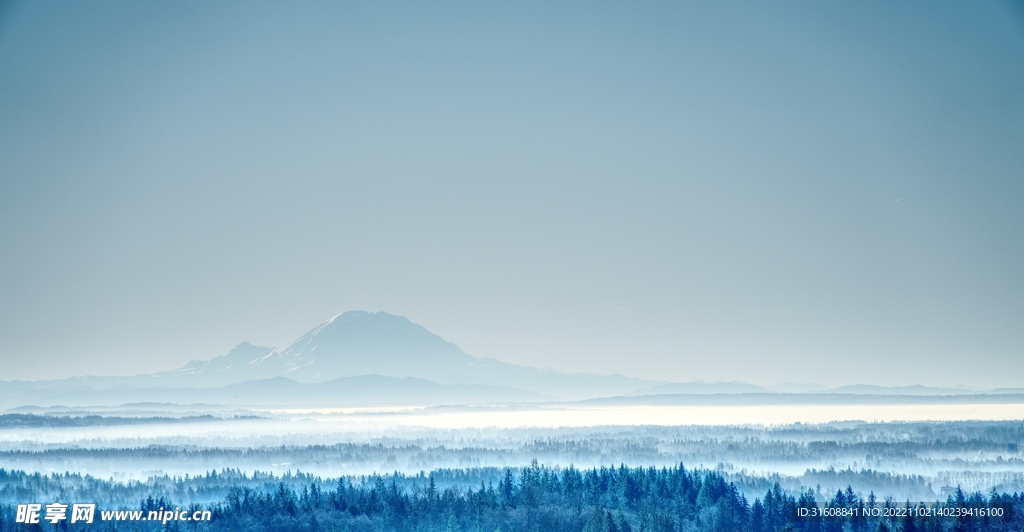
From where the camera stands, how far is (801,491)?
199 metres

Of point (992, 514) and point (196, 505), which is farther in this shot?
point (196, 505)

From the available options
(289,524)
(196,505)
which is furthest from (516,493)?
(196,505)

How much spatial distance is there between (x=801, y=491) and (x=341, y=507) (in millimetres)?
97044

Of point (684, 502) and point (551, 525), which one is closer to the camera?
point (551, 525)

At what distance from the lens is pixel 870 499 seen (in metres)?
184

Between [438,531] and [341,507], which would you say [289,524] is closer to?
[341,507]

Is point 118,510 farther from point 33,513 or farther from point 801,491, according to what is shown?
point 801,491

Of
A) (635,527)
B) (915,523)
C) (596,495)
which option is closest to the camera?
(915,523)

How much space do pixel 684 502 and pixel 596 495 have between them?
59.0 feet

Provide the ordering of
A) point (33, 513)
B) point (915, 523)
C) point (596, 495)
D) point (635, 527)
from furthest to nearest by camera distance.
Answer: point (596, 495)
point (33, 513)
point (635, 527)
point (915, 523)

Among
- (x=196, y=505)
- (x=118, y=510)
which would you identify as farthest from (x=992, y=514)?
(x=118, y=510)

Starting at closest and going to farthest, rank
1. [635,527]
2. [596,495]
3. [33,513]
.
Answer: [635,527]
[33,513]
[596,495]

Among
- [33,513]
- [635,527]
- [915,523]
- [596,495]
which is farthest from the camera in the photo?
[596,495]

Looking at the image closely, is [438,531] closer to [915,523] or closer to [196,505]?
[196,505]
